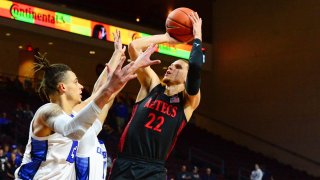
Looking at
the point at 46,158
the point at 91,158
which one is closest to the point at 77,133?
the point at 46,158

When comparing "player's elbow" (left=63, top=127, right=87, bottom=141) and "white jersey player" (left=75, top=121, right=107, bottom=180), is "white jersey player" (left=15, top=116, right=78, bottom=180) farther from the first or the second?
"player's elbow" (left=63, top=127, right=87, bottom=141)

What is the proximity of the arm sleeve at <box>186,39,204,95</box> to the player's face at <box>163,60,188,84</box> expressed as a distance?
8.7 inches

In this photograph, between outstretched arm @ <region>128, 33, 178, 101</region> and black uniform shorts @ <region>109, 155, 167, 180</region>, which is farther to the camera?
outstretched arm @ <region>128, 33, 178, 101</region>

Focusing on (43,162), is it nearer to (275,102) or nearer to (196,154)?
(196,154)

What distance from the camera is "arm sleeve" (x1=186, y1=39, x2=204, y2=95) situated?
4.25 metres

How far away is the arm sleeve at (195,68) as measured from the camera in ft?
13.9

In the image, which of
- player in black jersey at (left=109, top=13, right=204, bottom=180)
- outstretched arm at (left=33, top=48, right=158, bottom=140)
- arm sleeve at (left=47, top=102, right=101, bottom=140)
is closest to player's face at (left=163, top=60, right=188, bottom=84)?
player in black jersey at (left=109, top=13, right=204, bottom=180)

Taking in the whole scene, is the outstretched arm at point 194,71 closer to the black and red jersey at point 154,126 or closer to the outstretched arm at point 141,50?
the black and red jersey at point 154,126

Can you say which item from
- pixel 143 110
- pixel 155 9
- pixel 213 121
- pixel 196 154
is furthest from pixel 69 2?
pixel 143 110

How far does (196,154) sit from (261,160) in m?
3.10

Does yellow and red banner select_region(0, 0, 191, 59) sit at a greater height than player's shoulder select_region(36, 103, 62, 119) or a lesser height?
greater

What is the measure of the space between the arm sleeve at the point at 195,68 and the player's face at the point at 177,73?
0.22 m

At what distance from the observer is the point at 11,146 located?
13.2 meters

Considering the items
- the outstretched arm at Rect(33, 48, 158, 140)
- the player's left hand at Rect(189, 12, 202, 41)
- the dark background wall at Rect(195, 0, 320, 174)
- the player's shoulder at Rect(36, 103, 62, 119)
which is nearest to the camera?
the outstretched arm at Rect(33, 48, 158, 140)
